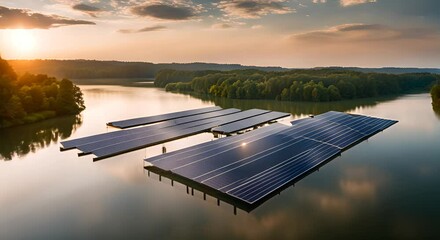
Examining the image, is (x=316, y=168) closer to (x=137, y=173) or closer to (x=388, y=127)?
(x=137, y=173)

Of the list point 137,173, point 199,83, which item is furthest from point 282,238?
point 199,83

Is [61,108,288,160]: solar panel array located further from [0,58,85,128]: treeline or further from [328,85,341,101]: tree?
[328,85,341,101]: tree

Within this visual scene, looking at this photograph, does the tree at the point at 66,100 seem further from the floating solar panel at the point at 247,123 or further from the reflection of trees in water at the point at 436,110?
the reflection of trees in water at the point at 436,110

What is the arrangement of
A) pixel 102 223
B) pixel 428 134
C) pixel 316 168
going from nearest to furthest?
pixel 102 223, pixel 316 168, pixel 428 134

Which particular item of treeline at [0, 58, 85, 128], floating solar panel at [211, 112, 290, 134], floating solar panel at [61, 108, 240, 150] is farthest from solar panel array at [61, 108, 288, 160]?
treeline at [0, 58, 85, 128]

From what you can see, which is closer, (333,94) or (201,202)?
(201,202)

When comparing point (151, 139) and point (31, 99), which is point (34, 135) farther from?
point (151, 139)

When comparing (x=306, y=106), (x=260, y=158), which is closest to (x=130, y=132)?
(x=260, y=158)
